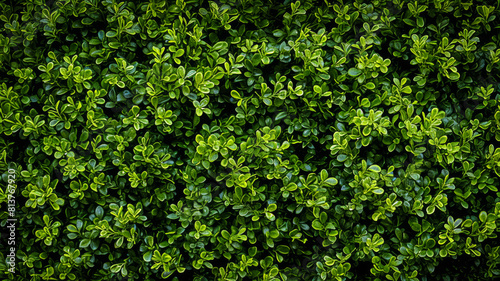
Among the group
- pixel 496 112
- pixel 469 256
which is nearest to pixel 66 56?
pixel 496 112

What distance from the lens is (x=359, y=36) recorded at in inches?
99.8

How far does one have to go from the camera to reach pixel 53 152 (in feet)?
7.98

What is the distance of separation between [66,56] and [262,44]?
119 cm

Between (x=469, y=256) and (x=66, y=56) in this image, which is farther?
(x=469, y=256)

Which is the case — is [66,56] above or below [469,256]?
above

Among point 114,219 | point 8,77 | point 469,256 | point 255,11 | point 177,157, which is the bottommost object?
point 469,256

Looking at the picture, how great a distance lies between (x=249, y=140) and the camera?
7.53 feet

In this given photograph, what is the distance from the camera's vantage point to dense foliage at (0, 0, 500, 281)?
2332 mm

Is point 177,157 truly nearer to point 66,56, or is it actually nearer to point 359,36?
point 66,56

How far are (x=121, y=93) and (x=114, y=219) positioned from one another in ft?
2.46

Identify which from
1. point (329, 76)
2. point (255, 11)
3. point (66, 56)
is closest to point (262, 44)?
point (255, 11)

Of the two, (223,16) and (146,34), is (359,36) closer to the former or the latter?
(223,16)

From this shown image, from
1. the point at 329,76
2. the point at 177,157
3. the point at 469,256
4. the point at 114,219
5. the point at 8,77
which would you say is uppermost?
the point at 329,76

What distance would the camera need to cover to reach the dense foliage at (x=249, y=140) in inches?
91.8
